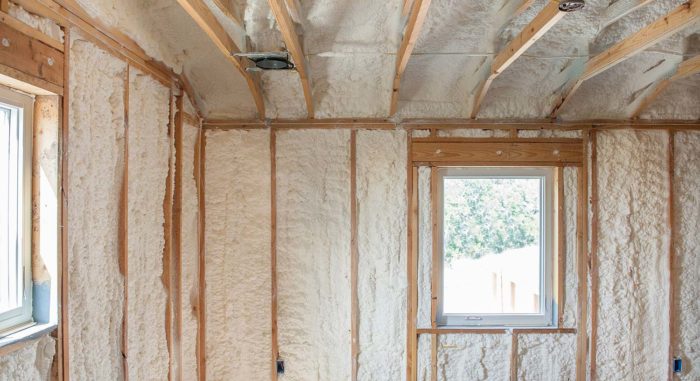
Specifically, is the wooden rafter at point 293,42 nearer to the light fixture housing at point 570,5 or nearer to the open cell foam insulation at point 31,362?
the light fixture housing at point 570,5

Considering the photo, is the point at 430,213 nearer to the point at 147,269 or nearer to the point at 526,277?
the point at 526,277

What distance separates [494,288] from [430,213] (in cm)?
79

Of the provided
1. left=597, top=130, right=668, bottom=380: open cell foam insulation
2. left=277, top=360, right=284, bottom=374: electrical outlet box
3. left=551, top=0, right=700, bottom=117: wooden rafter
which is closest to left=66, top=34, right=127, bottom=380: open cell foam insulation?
left=277, top=360, right=284, bottom=374: electrical outlet box

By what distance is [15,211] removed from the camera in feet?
5.65

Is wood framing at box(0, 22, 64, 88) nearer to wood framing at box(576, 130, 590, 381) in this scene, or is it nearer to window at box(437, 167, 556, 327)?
window at box(437, 167, 556, 327)

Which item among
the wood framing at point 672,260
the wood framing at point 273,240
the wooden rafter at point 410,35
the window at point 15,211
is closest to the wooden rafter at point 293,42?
the wood framing at point 273,240

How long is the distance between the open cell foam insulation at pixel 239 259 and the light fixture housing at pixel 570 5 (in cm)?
191

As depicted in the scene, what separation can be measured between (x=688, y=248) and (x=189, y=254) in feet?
12.0

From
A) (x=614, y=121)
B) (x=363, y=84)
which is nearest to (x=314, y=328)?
(x=363, y=84)

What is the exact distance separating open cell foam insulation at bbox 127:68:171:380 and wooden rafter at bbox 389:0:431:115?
1432 millimetres

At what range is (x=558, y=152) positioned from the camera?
326 centimetres

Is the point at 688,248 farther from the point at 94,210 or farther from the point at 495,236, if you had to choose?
the point at 94,210

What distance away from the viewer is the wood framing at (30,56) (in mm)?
1489

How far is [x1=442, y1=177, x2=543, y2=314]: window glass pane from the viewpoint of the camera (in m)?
3.35
